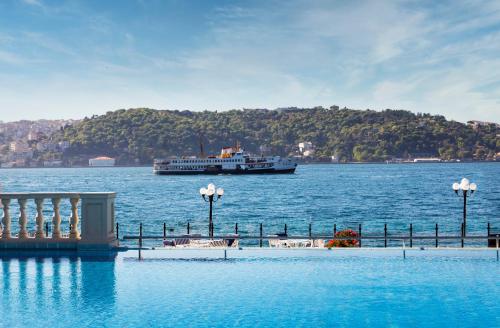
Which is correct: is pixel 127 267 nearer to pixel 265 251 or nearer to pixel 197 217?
pixel 265 251

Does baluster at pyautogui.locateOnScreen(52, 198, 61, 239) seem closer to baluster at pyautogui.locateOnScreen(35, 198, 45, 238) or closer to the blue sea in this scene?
baluster at pyautogui.locateOnScreen(35, 198, 45, 238)

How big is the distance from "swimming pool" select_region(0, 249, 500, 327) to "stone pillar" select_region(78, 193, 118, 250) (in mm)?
622

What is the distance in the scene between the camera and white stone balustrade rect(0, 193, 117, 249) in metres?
15.4

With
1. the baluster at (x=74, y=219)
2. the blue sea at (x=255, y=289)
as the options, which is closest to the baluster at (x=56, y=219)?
the baluster at (x=74, y=219)

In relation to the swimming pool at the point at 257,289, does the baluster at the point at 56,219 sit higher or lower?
Result: higher

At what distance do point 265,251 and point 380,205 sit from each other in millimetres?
80814

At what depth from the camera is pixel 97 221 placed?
1570 centimetres

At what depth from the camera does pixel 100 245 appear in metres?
16.0

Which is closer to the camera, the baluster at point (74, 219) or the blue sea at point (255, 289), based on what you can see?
the blue sea at point (255, 289)

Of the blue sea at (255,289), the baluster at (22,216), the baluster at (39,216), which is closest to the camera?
the blue sea at (255,289)

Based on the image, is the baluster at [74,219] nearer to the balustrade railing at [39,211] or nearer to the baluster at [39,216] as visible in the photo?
the balustrade railing at [39,211]

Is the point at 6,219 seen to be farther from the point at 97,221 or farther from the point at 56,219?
the point at 97,221

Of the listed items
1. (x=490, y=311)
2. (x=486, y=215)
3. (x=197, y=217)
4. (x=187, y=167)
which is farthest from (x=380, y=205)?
(x=187, y=167)

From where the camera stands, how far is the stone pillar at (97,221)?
607 inches
